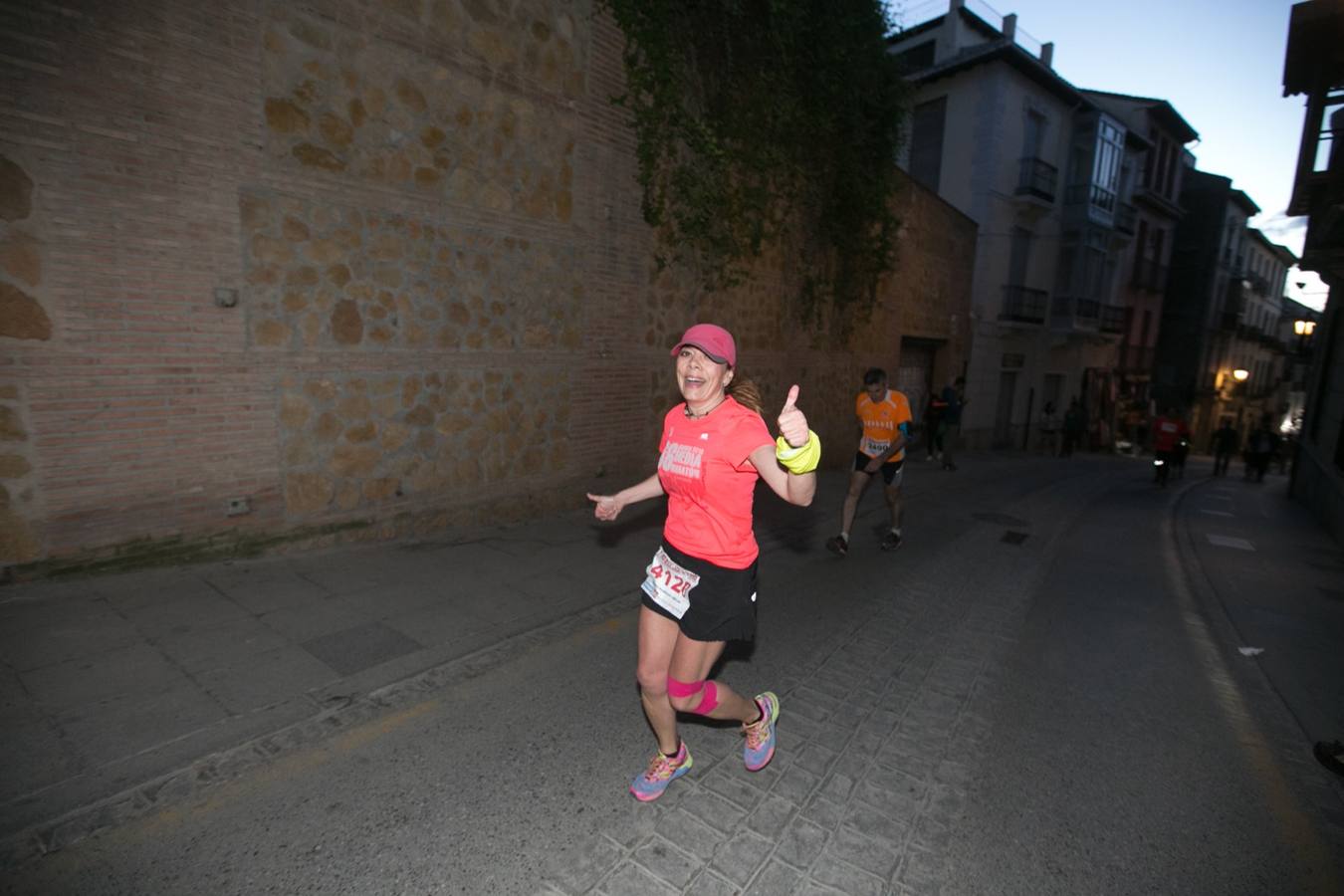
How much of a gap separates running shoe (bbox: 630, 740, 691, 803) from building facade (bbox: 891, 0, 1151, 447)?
20.0 m

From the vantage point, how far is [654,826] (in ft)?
9.30

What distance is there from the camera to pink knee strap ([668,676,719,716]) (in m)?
2.90

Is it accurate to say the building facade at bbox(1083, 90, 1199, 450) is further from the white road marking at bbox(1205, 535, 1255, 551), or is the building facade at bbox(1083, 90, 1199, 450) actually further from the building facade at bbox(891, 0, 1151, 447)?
the white road marking at bbox(1205, 535, 1255, 551)

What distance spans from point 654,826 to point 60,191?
538 cm

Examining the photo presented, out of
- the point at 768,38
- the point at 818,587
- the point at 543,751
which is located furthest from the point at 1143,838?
the point at 768,38

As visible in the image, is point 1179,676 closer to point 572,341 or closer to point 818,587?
point 818,587

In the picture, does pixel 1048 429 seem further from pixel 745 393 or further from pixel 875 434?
pixel 745 393

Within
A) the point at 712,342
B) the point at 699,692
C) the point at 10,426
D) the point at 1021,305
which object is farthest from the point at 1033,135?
the point at 10,426

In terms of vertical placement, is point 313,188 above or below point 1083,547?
above

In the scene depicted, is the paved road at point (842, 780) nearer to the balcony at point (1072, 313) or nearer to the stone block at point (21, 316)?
the stone block at point (21, 316)

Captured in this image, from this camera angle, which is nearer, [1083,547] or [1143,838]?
[1143,838]

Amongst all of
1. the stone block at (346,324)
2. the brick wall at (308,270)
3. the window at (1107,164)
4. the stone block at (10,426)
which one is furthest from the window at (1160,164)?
the stone block at (10,426)

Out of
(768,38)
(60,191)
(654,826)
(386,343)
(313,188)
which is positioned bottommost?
(654,826)

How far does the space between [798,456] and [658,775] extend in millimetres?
1666
